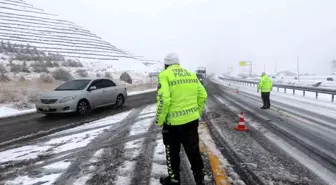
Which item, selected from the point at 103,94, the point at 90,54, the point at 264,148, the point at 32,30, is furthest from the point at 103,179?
the point at 32,30

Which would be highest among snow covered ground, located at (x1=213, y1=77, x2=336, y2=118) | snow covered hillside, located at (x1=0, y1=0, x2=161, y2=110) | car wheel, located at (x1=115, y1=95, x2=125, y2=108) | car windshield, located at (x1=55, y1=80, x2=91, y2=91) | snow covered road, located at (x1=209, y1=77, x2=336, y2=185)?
snow covered hillside, located at (x1=0, y1=0, x2=161, y2=110)

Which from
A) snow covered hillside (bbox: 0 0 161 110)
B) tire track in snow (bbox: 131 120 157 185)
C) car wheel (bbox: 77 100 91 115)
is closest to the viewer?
tire track in snow (bbox: 131 120 157 185)

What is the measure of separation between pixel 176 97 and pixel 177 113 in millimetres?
221

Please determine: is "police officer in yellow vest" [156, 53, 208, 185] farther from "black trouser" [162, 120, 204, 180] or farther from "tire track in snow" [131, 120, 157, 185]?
"tire track in snow" [131, 120, 157, 185]

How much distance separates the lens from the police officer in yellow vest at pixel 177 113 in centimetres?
388

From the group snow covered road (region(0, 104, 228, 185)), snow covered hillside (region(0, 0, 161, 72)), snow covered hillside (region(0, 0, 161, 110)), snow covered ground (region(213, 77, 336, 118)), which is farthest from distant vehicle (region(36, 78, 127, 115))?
snow covered hillside (region(0, 0, 161, 72))

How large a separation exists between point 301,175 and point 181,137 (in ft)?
7.07

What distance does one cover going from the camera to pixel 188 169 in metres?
4.98

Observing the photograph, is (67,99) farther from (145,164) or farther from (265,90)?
(265,90)

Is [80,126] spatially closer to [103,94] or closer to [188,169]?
[103,94]

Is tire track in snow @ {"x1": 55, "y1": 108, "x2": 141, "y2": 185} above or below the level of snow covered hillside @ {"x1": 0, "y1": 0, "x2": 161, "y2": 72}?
below

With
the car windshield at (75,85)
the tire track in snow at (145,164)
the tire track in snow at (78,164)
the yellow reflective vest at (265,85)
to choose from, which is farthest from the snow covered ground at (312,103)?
the car windshield at (75,85)

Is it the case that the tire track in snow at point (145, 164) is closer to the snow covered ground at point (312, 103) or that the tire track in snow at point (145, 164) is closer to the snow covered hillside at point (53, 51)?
the snow covered ground at point (312, 103)

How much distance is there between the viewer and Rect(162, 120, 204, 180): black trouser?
4.03 m
